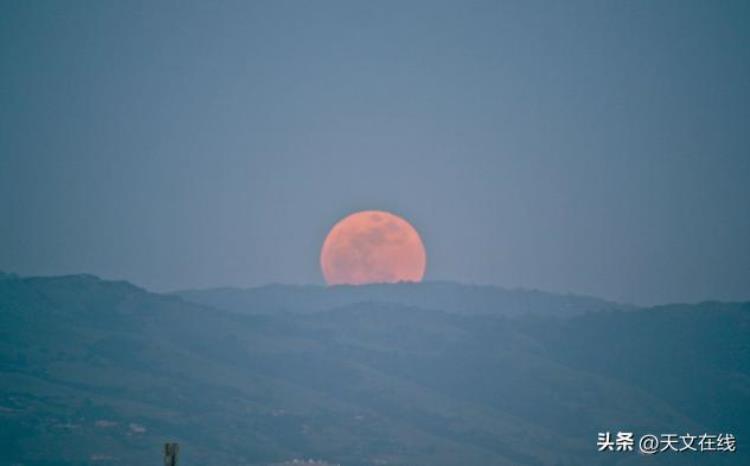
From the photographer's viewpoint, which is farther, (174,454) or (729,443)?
(729,443)

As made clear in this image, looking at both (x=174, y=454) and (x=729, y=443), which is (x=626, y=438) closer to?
(x=729, y=443)

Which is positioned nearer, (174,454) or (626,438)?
(174,454)

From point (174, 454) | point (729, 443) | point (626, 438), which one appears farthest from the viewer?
point (729, 443)

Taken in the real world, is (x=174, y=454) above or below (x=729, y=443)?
below

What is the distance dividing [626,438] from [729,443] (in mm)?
13556

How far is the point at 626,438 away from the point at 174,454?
50.7 m

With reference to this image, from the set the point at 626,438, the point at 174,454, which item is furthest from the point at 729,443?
the point at 174,454

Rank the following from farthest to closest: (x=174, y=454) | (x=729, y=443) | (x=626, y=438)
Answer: (x=729, y=443), (x=626, y=438), (x=174, y=454)

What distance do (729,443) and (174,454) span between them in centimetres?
6315

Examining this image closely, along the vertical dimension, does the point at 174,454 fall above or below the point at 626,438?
below

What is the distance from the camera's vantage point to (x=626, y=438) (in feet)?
216

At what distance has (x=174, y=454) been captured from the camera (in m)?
24.5

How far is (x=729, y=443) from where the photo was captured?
72.4 metres
